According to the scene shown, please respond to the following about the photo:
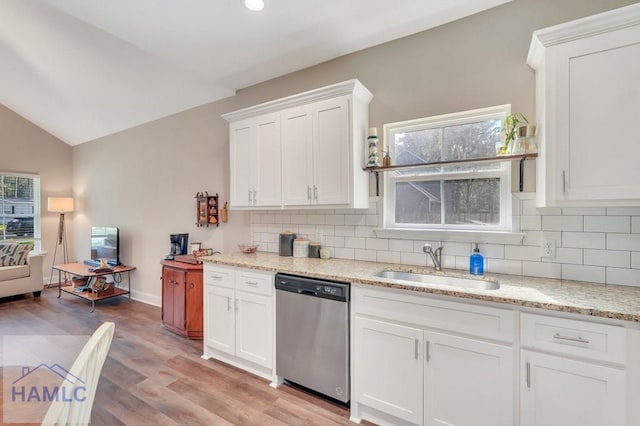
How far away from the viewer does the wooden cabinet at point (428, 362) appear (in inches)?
63.9

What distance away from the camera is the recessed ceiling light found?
2.21 meters

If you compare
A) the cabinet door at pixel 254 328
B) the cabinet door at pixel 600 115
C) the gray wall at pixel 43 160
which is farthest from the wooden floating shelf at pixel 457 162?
the gray wall at pixel 43 160

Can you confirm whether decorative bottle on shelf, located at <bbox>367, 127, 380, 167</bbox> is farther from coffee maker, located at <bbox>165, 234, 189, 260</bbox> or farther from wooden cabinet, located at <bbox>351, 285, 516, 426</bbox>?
coffee maker, located at <bbox>165, 234, 189, 260</bbox>

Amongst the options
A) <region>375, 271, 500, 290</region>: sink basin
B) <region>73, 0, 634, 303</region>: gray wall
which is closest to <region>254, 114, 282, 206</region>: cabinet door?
<region>73, 0, 634, 303</region>: gray wall

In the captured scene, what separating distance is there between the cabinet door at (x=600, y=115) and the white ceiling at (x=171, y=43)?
87 cm

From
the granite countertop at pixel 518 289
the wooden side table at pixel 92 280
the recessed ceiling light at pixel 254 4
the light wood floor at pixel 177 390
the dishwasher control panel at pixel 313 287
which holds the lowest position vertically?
the light wood floor at pixel 177 390

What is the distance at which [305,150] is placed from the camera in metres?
2.66

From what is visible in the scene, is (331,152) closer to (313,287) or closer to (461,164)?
(461,164)

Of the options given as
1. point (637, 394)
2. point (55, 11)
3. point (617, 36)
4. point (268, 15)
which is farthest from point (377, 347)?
point (55, 11)

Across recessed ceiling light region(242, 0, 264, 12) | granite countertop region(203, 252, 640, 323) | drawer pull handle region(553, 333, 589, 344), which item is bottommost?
drawer pull handle region(553, 333, 589, 344)

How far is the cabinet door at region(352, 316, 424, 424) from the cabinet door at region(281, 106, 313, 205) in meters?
1.21

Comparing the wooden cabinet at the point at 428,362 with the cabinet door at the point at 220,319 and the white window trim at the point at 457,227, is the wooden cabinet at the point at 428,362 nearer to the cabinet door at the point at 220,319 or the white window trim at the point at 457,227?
the white window trim at the point at 457,227

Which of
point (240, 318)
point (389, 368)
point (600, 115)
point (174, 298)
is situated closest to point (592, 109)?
point (600, 115)

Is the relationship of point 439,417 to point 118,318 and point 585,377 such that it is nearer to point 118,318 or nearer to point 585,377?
point 585,377
